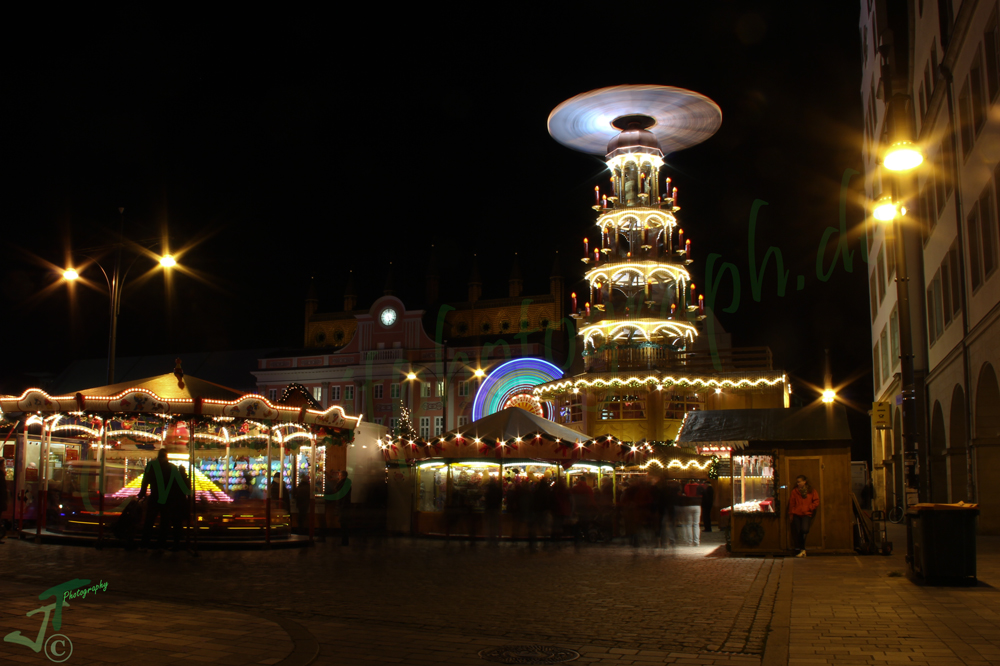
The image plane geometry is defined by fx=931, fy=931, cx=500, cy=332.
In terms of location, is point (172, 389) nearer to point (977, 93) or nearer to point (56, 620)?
point (56, 620)

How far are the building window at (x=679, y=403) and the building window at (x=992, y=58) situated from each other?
24.4m

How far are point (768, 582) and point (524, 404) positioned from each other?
46271mm

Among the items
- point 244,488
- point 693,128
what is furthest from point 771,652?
point 693,128

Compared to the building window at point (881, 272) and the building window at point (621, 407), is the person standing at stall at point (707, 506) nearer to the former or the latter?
the building window at point (621, 407)

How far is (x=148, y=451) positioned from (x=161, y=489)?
28.0 ft

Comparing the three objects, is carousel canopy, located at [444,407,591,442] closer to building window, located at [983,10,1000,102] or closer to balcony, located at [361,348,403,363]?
building window, located at [983,10,1000,102]

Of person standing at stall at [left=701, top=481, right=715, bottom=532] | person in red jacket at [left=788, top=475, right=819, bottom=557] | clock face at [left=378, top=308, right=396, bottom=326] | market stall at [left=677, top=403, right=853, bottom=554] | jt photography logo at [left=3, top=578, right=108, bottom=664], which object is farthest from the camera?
clock face at [left=378, top=308, right=396, bottom=326]

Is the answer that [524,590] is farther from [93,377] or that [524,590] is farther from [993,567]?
[93,377]

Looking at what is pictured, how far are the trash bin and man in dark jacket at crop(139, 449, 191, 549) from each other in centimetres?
1193

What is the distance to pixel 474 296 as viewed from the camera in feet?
262

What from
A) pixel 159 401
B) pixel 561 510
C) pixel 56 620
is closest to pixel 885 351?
pixel 561 510

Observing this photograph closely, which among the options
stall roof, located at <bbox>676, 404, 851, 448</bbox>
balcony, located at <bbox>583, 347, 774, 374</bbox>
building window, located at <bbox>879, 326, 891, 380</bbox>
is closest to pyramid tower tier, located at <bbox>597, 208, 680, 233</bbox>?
balcony, located at <bbox>583, 347, 774, 374</bbox>

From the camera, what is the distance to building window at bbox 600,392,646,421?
41312 millimetres

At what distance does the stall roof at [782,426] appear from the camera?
17.1 m
